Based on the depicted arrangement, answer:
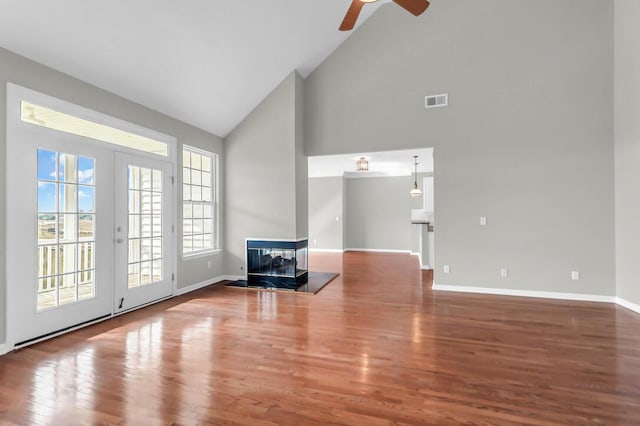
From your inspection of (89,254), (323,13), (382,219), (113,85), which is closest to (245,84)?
(323,13)

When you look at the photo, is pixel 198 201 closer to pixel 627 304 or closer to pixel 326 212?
pixel 326 212

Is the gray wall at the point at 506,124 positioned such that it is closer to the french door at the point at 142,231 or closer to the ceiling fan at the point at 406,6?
the ceiling fan at the point at 406,6

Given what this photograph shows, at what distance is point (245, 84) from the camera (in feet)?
16.8

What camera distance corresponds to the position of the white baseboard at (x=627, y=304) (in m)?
4.02

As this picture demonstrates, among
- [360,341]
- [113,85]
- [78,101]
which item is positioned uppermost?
[113,85]

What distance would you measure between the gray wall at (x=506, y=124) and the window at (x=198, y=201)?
2792 millimetres

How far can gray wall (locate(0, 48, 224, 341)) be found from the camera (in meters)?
2.86

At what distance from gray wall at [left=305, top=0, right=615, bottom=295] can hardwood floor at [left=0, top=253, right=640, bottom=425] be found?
0.84 meters

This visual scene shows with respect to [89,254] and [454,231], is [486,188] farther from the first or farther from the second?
[89,254]

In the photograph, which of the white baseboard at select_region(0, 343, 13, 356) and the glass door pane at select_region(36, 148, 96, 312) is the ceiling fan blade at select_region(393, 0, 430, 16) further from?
the white baseboard at select_region(0, 343, 13, 356)

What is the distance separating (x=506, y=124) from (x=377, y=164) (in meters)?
4.10

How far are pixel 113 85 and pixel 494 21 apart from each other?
5.48 m

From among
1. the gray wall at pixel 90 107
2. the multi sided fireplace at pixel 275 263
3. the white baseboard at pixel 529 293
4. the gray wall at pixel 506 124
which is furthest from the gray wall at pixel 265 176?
the white baseboard at pixel 529 293

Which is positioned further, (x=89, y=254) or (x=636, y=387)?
(x=89, y=254)
